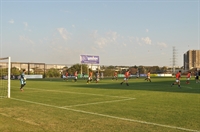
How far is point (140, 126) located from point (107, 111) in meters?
3.07

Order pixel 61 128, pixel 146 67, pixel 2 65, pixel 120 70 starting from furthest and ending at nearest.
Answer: pixel 146 67 < pixel 120 70 < pixel 2 65 < pixel 61 128

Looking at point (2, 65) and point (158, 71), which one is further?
point (158, 71)

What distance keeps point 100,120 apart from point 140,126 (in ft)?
5.44

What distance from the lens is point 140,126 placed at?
7.89 metres

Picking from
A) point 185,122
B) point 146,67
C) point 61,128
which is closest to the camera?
point 61,128

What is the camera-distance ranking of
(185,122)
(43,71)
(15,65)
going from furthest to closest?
(43,71) → (15,65) → (185,122)

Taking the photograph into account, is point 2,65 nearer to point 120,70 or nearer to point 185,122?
point 185,122

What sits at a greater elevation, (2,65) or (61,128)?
(2,65)

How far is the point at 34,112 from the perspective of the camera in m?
10.6

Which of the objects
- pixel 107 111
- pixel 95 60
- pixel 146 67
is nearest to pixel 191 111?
pixel 107 111

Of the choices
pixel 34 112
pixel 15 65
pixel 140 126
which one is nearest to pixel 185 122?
pixel 140 126

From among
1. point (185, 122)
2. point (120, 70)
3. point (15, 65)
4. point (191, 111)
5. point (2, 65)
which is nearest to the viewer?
point (185, 122)

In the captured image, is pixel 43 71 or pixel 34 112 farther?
pixel 43 71

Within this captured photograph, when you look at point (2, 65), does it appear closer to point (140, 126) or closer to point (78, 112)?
point (78, 112)
